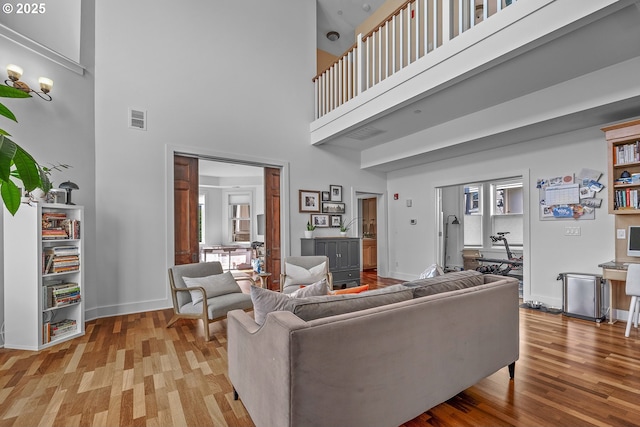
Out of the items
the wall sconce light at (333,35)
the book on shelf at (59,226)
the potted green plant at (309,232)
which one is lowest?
the potted green plant at (309,232)

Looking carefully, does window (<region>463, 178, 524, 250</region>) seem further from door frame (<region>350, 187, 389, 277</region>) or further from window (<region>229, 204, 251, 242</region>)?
window (<region>229, 204, 251, 242</region>)

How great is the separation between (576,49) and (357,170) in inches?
162

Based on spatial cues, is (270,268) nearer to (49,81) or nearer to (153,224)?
(153,224)

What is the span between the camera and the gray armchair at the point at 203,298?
317cm

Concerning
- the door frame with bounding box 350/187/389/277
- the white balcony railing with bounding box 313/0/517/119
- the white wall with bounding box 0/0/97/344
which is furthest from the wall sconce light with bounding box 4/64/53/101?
the door frame with bounding box 350/187/389/277

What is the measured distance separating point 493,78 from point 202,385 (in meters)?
4.12

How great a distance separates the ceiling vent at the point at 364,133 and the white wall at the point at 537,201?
1.52m

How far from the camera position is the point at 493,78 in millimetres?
3326

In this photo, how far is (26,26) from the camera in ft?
11.0

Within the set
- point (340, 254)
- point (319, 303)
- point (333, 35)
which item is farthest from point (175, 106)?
point (333, 35)

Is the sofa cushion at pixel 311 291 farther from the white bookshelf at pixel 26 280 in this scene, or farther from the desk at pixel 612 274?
the desk at pixel 612 274

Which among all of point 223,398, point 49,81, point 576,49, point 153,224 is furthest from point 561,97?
point 49,81

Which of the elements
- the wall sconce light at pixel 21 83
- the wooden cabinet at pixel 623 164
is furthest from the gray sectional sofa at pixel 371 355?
the wall sconce light at pixel 21 83

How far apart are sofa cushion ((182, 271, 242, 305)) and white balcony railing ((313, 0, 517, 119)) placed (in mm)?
3301
